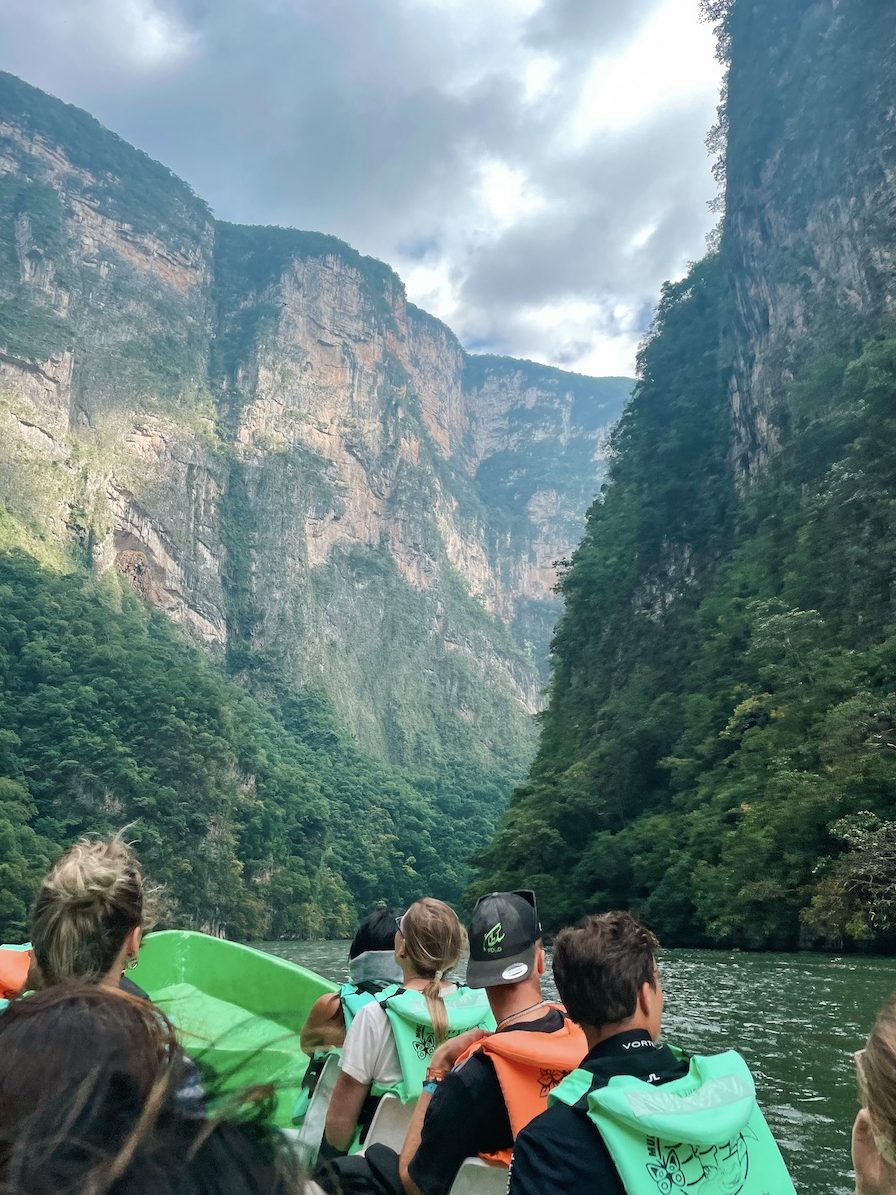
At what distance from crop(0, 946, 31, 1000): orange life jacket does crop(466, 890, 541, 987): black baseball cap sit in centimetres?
116

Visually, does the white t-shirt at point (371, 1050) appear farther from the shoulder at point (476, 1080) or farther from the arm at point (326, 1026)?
the shoulder at point (476, 1080)

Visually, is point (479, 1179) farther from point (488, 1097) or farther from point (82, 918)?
point (82, 918)

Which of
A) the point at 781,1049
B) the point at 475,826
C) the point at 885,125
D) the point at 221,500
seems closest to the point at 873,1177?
the point at 781,1049

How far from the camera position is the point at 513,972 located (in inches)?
76.4

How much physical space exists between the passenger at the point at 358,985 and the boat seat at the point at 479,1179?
0.63m

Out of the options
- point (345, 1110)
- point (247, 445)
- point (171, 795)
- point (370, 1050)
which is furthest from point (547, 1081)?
point (247, 445)

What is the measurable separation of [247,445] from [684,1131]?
97.1 metres

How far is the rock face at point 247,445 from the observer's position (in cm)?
7306

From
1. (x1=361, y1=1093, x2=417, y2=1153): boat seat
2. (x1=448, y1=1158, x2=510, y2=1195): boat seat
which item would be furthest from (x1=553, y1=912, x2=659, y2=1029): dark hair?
(x1=361, y1=1093, x2=417, y2=1153): boat seat

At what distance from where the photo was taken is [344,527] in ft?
332

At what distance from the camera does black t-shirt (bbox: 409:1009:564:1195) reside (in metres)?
1.76

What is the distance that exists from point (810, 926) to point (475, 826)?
176ft

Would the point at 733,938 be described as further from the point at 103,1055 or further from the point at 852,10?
the point at 852,10

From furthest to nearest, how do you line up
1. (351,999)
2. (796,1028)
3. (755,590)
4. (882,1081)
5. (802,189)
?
(802,189)
(755,590)
(796,1028)
(351,999)
(882,1081)
